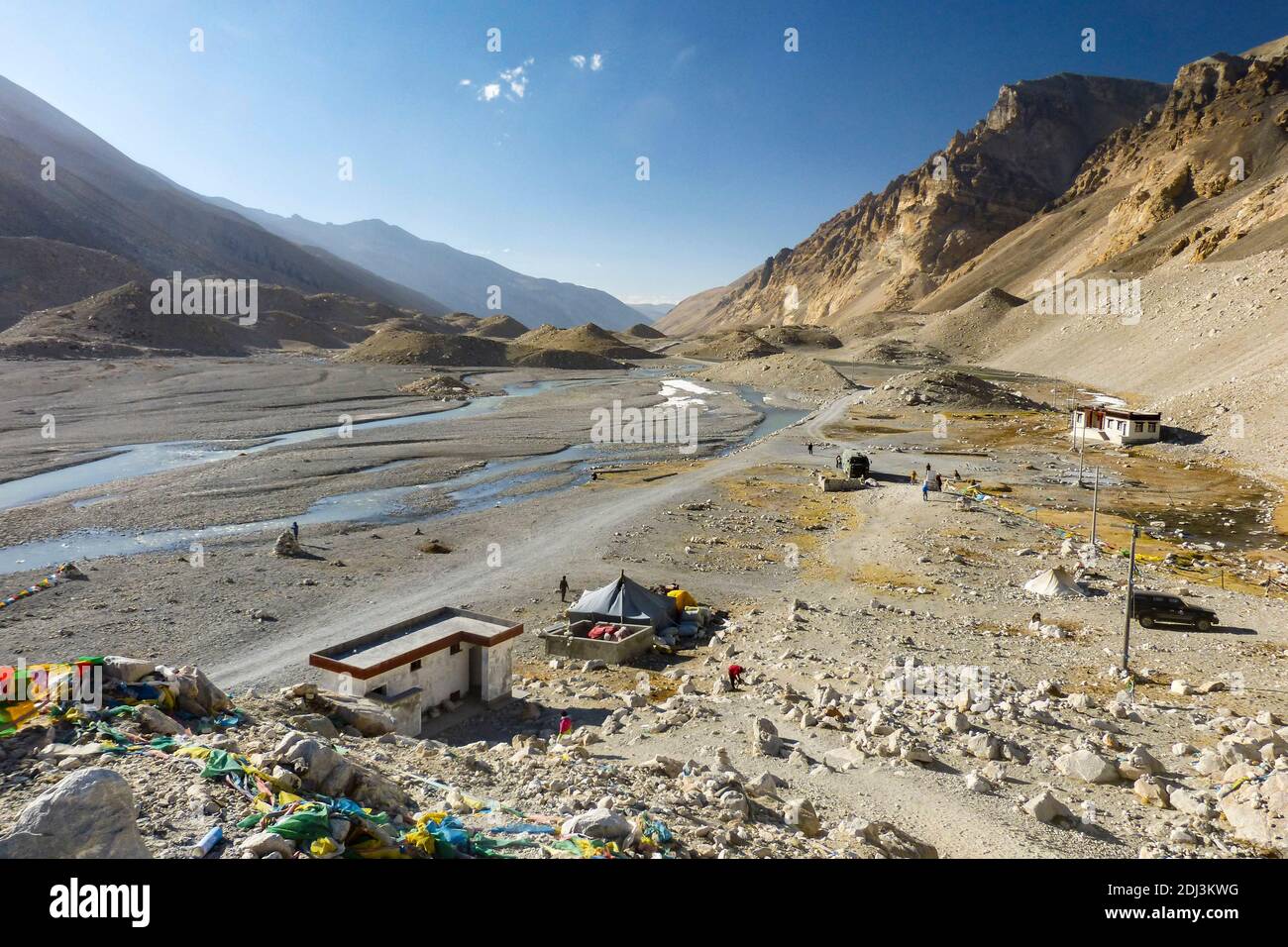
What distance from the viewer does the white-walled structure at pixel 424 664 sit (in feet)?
49.6

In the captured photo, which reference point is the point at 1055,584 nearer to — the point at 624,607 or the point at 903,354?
the point at 624,607

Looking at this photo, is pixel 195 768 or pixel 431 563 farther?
pixel 431 563

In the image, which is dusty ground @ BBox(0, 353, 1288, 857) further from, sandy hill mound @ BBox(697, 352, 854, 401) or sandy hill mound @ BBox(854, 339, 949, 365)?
sandy hill mound @ BBox(854, 339, 949, 365)

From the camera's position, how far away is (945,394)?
76.2m

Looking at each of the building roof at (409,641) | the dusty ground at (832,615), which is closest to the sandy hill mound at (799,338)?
the dusty ground at (832,615)

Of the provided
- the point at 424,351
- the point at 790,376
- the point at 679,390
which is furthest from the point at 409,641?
the point at 424,351

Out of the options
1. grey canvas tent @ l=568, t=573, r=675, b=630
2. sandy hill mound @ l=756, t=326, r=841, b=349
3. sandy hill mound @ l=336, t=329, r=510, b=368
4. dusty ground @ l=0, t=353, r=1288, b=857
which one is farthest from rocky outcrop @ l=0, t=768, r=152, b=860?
sandy hill mound @ l=756, t=326, r=841, b=349

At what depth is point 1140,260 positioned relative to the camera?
112m

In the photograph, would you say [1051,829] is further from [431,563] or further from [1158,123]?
[1158,123]

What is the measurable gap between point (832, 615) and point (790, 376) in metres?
83.9

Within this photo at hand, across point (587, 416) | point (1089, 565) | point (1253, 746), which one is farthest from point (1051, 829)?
point (587, 416)

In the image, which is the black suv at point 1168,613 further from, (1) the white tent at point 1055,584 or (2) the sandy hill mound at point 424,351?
(2) the sandy hill mound at point 424,351

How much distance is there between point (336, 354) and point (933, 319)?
109967 millimetres
